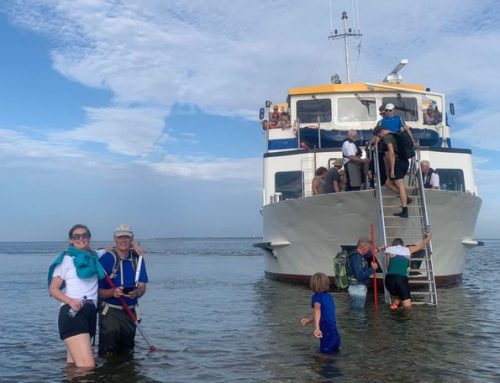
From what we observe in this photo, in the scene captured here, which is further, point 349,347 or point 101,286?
point 349,347

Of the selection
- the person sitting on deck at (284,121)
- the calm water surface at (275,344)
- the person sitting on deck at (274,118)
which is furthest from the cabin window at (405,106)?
the calm water surface at (275,344)

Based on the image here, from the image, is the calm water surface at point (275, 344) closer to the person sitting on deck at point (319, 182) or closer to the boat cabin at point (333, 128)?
the person sitting on deck at point (319, 182)

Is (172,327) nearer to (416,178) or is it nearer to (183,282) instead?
(416,178)

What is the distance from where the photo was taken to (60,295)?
559 centimetres

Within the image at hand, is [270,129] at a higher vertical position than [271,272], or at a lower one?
higher

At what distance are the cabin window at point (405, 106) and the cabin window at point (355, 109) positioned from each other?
47 cm

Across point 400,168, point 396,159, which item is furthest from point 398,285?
point 396,159

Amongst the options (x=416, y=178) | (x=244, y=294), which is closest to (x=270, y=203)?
(x=244, y=294)

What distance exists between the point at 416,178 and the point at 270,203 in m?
4.53

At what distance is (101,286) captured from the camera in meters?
6.54

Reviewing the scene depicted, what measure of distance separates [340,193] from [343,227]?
39.1 inches

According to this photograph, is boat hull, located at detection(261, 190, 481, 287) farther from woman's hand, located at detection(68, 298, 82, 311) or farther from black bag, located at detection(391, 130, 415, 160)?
woman's hand, located at detection(68, 298, 82, 311)

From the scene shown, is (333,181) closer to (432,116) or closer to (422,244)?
(422,244)

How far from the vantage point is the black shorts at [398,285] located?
1032 cm
